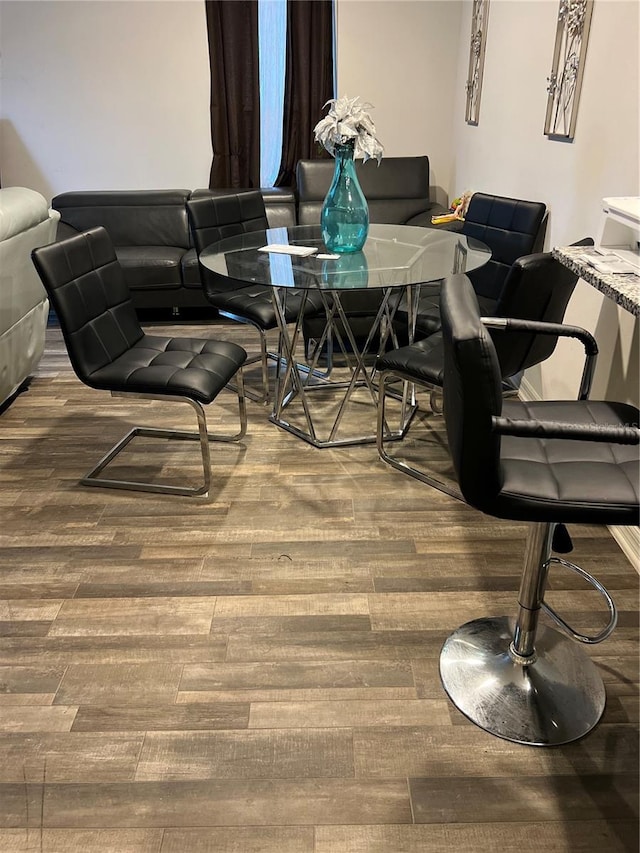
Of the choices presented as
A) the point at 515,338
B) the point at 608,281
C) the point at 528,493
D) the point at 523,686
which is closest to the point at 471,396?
the point at 528,493

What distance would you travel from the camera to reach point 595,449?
1477 millimetres

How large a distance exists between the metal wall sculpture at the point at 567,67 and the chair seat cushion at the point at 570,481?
1.70m

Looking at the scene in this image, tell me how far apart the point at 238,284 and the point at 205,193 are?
1.50 meters

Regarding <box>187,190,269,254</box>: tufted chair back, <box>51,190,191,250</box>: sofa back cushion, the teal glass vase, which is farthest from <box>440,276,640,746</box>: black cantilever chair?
<box>51,190,191,250</box>: sofa back cushion

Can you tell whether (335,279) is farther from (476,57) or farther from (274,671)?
(476,57)

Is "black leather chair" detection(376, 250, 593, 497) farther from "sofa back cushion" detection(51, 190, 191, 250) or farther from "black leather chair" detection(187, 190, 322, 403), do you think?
"sofa back cushion" detection(51, 190, 191, 250)

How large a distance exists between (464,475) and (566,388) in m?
1.65

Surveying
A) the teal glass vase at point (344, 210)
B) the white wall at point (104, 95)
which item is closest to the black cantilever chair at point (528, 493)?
the teal glass vase at point (344, 210)

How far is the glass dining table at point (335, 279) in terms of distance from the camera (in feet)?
8.28

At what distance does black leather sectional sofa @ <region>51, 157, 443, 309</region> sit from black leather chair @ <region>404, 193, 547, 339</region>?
1.18m

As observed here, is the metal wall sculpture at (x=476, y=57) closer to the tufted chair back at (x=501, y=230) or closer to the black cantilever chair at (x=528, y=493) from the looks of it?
the tufted chair back at (x=501, y=230)

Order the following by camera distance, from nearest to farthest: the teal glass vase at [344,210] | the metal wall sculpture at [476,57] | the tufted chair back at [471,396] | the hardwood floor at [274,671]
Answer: the tufted chair back at [471,396]
the hardwood floor at [274,671]
the teal glass vase at [344,210]
the metal wall sculpture at [476,57]

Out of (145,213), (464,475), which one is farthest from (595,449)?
(145,213)

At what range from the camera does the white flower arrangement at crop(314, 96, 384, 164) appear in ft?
8.63
